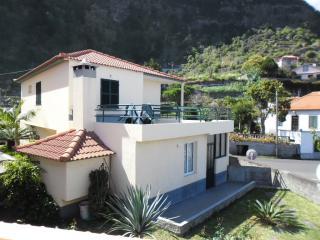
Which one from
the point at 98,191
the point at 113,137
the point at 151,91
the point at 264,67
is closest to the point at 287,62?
the point at 264,67

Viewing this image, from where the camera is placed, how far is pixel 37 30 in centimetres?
7800

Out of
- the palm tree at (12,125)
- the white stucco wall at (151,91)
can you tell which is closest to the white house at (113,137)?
the white stucco wall at (151,91)

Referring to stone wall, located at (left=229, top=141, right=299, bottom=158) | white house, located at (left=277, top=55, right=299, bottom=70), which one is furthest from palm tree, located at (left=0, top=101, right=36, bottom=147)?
white house, located at (left=277, top=55, right=299, bottom=70)

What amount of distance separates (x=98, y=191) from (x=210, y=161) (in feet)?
27.3

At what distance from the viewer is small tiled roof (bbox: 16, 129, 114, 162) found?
1227 cm

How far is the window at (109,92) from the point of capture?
16484 millimetres

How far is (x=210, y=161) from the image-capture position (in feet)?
62.5

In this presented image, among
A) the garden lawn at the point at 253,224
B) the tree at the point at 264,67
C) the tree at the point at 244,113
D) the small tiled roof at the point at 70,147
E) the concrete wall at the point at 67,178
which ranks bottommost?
the garden lawn at the point at 253,224

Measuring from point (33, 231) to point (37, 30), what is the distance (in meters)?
84.0

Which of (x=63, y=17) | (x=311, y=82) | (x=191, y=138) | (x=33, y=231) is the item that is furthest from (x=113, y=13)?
(x=33, y=231)

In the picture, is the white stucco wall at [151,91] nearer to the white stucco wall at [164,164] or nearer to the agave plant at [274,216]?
the white stucco wall at [164,164]

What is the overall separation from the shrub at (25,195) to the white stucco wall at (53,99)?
4.31 metres

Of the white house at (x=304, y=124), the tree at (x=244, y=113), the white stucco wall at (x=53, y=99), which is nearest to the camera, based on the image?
the white stucco wall at (x=53, y=99)

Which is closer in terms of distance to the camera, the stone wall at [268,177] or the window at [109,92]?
the window at [109,92]
